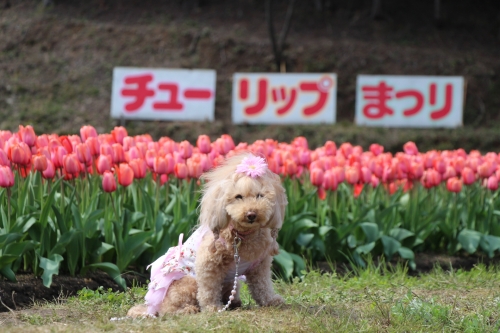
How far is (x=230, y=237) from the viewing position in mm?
2986

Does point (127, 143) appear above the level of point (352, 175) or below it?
above

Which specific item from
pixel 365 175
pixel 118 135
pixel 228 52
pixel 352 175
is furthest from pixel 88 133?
pixel 228 52

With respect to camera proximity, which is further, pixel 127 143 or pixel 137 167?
pixel 127 143

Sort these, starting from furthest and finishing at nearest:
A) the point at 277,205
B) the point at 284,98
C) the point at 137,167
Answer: the point at 284,98, the point at 137,167, the point at 277,205

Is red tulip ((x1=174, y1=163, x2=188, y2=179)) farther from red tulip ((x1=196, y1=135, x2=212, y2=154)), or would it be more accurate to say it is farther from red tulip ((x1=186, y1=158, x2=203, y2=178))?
red tulip ((x1=196, y1=135, x2=212, y2=154))

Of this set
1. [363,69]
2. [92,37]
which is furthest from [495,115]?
[92,37]

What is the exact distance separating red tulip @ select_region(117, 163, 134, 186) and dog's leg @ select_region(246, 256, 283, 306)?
1.44 m

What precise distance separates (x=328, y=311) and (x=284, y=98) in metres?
9.25

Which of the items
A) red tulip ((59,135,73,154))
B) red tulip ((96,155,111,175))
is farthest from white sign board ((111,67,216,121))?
red tulip ((96,155,111,175))

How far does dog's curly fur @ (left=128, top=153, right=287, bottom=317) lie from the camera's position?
286 cm

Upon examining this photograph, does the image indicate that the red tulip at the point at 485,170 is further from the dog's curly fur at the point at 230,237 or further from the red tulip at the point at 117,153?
the dog's curly fur at the point at 230,237

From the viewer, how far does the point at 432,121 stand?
41.0 feet

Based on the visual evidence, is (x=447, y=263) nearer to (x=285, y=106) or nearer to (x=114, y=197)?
(x=114, y=197)

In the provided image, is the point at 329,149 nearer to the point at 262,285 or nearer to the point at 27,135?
the point at 27,135
